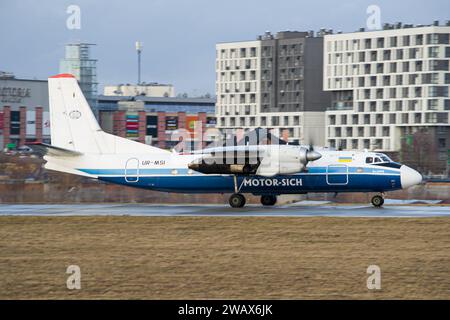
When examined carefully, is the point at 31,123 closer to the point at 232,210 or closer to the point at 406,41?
the point at 406,41

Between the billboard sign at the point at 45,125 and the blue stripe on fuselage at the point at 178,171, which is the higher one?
the billboard sign at the point at 45,125

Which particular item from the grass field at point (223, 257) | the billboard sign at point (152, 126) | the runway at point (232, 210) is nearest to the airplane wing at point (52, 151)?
the runway at point (232, 210)

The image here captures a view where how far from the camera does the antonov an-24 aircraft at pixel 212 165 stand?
36156 mm

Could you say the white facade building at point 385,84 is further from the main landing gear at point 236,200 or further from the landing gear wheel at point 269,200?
the main landing gear at point 236,200

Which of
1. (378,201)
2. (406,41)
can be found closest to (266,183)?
(378,201)

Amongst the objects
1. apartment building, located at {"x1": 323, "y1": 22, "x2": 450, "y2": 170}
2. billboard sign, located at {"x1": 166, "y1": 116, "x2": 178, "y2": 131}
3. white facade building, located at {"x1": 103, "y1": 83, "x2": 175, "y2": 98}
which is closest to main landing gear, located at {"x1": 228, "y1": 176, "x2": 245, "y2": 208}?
apartment building, located at {"x1": 323, "y1": 22, "x2": 450, "y2": 170}

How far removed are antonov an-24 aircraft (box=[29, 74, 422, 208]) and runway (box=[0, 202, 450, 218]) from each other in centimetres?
101

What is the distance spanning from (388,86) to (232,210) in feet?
254

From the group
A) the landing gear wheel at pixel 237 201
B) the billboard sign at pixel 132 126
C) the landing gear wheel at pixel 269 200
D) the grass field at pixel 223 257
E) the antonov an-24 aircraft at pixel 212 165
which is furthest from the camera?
→ the billboard sign at pixel 132 126

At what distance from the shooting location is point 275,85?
398 feet

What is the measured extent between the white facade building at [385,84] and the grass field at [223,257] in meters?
76.6

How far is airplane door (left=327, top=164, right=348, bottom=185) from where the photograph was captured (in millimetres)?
36281

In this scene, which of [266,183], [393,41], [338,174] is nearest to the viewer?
[338,174]

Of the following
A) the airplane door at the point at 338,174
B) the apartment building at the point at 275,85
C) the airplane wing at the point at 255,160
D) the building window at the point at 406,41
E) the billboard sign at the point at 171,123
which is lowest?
the airplane door at the point at 338,174
